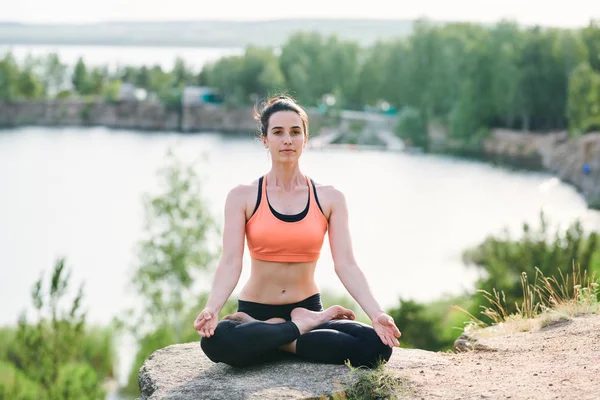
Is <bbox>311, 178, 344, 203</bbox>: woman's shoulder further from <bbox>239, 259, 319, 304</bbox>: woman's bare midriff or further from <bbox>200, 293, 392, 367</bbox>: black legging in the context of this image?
<bbox>200, 293, 392, 367</bbox>: black legging

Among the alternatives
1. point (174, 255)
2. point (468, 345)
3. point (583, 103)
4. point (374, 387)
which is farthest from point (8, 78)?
point (374, 387)

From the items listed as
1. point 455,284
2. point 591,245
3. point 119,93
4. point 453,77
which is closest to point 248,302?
point 591,245

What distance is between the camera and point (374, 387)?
372cm

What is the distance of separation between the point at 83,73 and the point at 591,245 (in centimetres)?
10261

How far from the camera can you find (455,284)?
31188 millimetres

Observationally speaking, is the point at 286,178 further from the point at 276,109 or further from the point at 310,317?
the point at 310,317

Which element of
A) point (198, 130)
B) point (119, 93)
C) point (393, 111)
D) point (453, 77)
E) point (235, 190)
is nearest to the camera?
point (235, 190)

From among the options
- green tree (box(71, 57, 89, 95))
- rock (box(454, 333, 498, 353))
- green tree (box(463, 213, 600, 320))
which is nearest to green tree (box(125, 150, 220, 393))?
green tree (box(463, 213, 600, 320))

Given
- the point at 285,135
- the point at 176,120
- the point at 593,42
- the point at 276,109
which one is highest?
the point at 593,42

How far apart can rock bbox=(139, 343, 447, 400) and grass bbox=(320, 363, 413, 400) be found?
0.12 ft

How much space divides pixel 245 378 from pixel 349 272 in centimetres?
72

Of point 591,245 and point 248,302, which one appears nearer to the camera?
point 248,302

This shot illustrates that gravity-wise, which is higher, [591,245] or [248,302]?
[248,302]

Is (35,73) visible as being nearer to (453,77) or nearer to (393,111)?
(393,111)
